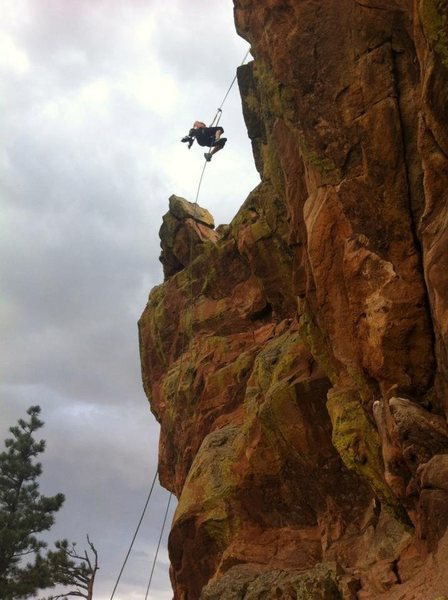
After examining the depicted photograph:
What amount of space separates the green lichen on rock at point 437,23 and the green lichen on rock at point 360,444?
769 centimetres

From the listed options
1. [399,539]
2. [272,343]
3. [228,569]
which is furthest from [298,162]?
[228,569]

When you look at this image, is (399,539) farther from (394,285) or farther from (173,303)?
(173,303)

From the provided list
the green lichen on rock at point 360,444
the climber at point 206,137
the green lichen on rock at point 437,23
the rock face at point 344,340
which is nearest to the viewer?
the green lichen on rock at point 437,23

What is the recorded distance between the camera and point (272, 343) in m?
21.0

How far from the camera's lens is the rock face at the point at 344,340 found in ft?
35.6

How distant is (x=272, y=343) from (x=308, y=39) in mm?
10752

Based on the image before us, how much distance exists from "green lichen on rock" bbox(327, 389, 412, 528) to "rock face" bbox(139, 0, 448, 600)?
0.03m

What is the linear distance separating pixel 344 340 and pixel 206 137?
16.4 metres

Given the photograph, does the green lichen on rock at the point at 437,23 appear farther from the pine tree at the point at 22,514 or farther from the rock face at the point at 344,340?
the pine tree at the point at 22,514

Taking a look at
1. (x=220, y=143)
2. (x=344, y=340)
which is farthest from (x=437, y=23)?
(x=220, y=143)

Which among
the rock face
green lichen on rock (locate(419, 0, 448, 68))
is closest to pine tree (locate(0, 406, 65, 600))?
the rock face

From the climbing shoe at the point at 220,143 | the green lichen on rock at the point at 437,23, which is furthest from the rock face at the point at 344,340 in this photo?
the climbing shoe at the point at 220,143

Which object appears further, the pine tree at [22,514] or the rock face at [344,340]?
the pine tree at [22,514]

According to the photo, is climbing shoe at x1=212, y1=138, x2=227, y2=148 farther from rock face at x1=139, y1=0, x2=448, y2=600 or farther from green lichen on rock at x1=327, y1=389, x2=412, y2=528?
green lichen on rock at x1=327, y1=389, x2=412, y2=528
